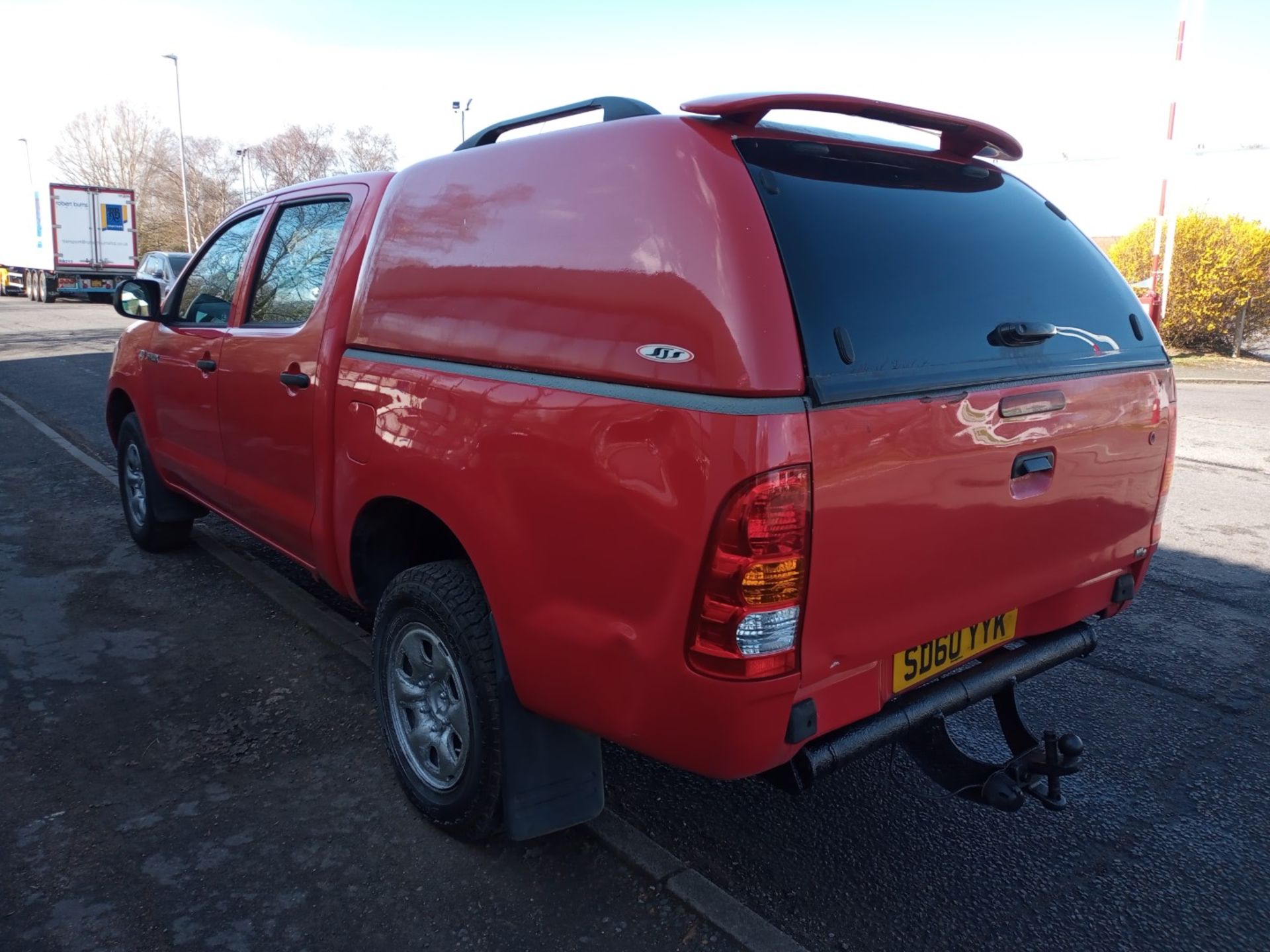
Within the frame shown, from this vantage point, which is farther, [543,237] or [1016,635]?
[1016,635]

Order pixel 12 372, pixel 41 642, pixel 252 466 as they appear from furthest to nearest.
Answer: pixel 12 372 → pixel 41 642 → pixel 252 466

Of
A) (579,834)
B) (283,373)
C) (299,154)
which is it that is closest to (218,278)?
(283,373)

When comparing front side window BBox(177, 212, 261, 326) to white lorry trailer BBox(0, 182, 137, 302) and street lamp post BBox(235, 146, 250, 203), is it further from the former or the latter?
street lamp post BBox(235, 146, 250, 203)

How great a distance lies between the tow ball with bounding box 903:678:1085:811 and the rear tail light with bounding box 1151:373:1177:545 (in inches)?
29.5

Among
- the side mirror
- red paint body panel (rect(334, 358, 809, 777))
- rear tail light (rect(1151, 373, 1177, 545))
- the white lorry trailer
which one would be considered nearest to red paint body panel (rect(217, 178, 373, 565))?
red paint body panel (rect(334, 358, 809, 777))

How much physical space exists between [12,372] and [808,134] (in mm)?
14700

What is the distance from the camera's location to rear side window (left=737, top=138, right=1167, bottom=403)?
2139mm

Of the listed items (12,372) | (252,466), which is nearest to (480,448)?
(252,466)

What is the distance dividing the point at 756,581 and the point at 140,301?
13.9 feet

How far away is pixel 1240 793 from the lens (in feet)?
10.5

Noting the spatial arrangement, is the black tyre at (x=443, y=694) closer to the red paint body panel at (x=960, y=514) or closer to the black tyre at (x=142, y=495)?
the red paint body panel at (x=960, y=514)

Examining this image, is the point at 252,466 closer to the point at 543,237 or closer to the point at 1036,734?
the point at 543,237

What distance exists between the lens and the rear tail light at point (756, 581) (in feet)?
6.46

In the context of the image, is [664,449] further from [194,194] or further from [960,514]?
[194,194]
